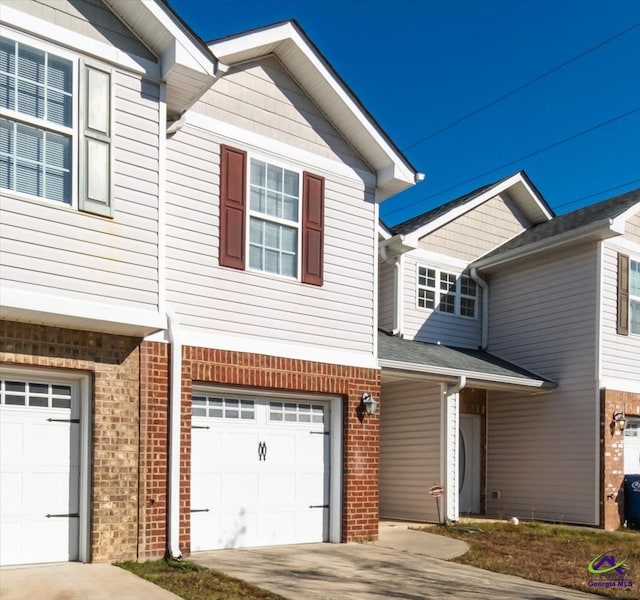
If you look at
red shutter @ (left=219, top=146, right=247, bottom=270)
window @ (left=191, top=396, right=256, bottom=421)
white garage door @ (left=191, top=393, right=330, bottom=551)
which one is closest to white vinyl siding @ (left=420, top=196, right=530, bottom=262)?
white garage door @ (left=191, top=393, right=330, bottom=551)

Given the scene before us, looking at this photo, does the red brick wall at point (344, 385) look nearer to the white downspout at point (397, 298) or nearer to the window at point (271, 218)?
the window at point (271, 218)

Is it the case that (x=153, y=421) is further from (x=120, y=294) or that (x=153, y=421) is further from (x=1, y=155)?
(x=1, y=155)

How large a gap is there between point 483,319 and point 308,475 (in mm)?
8222

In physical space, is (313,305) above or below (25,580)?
above

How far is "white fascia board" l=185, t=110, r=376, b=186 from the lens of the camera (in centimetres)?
1076

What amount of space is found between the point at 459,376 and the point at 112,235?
8.12 m

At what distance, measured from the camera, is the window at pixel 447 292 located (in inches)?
699

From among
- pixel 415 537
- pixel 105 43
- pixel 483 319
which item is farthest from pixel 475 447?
pixel 105 43

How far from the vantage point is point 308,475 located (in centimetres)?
1163

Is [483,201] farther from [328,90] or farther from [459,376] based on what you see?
[328,90]

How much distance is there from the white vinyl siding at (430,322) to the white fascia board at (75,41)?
29.7ft

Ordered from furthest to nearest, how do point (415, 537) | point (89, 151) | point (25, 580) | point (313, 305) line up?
point (415, 537), point (313, 305), point (89, 151), point (25, 580)

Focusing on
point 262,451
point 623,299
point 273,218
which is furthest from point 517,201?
point 262,451

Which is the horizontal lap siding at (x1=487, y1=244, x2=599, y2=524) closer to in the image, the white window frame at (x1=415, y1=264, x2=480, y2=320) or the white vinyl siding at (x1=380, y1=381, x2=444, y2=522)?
the white window frame at (x1=415, y1=264, x2=480, y2=320)
